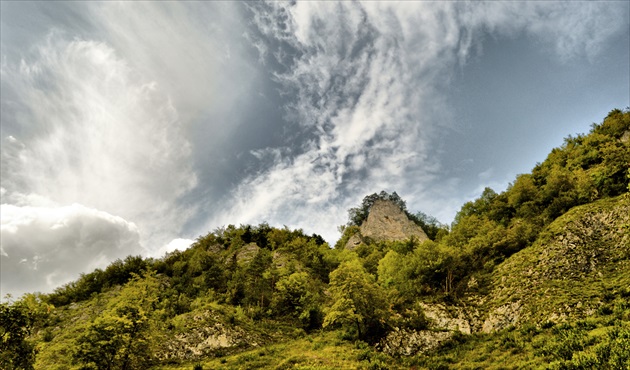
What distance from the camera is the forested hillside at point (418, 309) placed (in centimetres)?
2323

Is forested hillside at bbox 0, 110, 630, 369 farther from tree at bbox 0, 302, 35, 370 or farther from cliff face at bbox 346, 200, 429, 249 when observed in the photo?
cliff face at bbox 346, 200, 429, 249

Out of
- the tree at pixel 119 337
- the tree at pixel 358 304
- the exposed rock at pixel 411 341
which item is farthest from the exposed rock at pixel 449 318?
the tree at pixel 119 337

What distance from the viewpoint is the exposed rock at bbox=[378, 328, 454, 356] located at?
104 ft

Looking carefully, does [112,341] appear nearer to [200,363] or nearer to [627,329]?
[200,363]

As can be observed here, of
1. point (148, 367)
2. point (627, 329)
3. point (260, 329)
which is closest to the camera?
point (627, 329)

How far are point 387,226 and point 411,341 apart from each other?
7447 centimetres

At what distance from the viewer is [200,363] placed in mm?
31562

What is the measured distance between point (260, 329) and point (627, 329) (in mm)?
36806

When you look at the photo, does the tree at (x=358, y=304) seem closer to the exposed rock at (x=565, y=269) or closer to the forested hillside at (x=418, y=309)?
the forested hillside at (x=418, y=309)

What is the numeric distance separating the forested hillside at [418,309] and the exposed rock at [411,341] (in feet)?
0.39

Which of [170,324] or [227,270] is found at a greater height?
[227,270]

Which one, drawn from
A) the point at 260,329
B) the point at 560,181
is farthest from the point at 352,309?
the point at 560,181

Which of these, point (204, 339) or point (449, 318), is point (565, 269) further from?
point (204, 339)

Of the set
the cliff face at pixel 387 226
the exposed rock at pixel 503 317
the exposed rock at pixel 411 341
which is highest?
the cliff face at pixel 387 226
